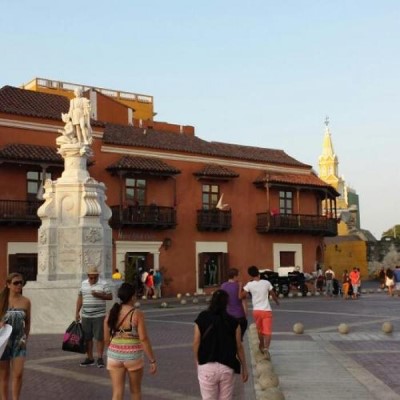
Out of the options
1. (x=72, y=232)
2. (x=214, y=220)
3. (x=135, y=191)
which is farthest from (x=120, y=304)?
(x=214, y=220)

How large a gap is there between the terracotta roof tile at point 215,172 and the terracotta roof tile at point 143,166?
75.3 inches

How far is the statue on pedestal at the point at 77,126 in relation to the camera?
18188 mm

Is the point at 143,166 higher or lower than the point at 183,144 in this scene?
lower

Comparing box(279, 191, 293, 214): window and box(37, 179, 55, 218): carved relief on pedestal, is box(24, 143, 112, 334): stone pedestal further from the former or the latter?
box(279, 191, 293, 214): window

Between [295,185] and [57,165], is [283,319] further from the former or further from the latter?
[295,185]

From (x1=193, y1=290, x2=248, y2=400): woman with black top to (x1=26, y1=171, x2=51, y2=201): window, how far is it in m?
Answer: 27.3

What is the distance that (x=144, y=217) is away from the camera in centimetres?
3450

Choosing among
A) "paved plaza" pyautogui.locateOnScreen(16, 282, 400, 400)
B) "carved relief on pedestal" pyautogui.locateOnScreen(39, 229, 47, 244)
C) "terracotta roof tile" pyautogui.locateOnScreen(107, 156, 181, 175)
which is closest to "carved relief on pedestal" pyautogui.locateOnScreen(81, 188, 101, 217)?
"carved relief on pedestal" pyautogui.locateOnScreen(39, 229, 47, 244)

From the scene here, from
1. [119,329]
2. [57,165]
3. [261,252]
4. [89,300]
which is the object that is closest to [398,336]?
[89,300]

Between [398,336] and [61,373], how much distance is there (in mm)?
8107

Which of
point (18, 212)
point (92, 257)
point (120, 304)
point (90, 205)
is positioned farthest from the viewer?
point (18, 212)

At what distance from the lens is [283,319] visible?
1986 centimetres

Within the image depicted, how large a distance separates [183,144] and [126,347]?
109 ft

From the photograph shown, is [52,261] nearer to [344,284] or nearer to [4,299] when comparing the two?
[4,299]
